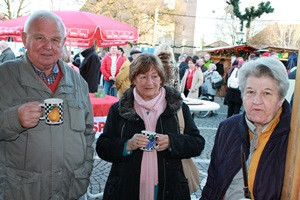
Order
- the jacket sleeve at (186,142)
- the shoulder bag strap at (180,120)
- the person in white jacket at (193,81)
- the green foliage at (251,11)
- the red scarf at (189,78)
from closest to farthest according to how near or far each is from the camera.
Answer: the jacket sleeve at (186,142)
the shoulder bag strap at (180,120)
the person in white jacket at (193,81)
the red scarf at (189,78)
the green foliage at (251,11)

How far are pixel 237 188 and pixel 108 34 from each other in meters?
4.64

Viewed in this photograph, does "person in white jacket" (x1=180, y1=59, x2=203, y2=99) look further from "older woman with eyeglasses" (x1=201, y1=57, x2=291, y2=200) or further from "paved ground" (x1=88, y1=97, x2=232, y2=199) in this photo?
"older woman with eyeglasses" (x1=201, y1=57, x2=291, y2=200)

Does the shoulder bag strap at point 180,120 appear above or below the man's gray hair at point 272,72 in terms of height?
below

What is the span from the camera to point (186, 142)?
243cm

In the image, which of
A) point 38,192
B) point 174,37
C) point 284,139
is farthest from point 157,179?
point 174,37

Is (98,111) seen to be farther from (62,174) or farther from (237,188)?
(237,188)

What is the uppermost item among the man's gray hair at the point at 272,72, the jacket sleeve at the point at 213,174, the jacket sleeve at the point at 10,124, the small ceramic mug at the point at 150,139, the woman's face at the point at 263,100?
the man's gray hair at the point at 272,72

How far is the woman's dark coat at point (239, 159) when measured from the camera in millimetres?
1735

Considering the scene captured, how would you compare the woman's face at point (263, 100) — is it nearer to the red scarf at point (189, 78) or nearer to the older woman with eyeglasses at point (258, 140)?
the older woman with eyeglasses at point (258, 140)

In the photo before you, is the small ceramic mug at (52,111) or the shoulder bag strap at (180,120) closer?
the small ceramic mug at (52,111)

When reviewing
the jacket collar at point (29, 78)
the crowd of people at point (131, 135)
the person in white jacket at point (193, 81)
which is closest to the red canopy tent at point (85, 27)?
the crowd of people at point (131, 135)

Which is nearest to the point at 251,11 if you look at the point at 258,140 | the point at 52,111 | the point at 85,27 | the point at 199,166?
the point at 85,27

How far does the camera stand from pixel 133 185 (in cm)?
244

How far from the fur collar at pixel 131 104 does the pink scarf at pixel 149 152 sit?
45 millimetres
